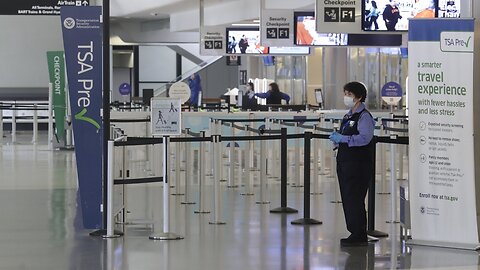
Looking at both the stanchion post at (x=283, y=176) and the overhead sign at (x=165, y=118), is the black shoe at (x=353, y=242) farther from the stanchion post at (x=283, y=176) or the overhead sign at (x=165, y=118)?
the stanchion post at (x=283, y=176)

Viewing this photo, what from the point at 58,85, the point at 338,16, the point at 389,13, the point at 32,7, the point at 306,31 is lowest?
the point at 58,85

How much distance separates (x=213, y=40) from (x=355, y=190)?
603 inches

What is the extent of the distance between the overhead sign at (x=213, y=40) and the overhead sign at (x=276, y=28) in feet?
10.6

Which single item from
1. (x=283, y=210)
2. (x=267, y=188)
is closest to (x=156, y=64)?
(x=267, y=188)

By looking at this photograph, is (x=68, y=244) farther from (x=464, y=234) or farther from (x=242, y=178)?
(x=242, y=178)

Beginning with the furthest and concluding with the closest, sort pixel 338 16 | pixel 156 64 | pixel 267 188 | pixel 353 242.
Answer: pixel 156 64 → pixel 338 16 → pixel 267 188 → pixel 353 242

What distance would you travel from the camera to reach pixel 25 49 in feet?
124

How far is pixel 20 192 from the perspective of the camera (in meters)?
15.4

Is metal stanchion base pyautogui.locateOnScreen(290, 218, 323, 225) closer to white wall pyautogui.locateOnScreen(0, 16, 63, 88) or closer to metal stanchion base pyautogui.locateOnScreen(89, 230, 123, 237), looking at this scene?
metal stanchion base pyautogui.locateOnScreen(89, 230, 123, 237)

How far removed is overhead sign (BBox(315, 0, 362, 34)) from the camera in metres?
16.2

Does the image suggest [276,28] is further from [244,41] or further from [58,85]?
[58,85]

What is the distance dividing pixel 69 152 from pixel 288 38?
606cm

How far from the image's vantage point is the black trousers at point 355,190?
1016 centimetres

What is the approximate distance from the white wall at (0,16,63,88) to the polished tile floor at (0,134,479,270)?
23685 millimetres
